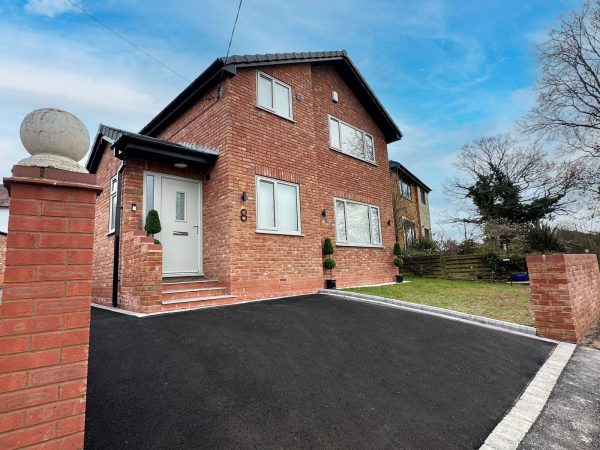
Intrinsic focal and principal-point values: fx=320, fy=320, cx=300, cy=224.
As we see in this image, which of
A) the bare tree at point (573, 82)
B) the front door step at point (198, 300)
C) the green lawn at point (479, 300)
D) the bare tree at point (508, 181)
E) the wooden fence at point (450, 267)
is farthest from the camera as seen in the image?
the bare tree at point (508, 181)

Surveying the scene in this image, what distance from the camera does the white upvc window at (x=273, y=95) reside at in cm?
867


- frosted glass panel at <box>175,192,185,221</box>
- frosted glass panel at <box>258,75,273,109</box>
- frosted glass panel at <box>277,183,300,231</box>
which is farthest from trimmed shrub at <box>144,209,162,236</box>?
frosted glass panel at <box>258,75,273,109</box>

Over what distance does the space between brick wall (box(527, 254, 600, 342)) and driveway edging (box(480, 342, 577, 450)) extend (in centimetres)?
88

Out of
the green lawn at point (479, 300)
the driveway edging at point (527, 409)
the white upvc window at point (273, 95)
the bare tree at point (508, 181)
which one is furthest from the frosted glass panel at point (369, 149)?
the bare tree at point (508, 181)

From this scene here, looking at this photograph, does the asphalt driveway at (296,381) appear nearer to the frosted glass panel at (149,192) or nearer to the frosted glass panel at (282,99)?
the frosted glass panel at (149,192)

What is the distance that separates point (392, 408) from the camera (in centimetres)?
283

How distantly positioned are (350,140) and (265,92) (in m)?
4.02

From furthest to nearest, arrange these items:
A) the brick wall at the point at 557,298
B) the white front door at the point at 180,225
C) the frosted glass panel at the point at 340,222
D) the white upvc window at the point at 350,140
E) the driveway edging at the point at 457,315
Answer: the white upvc window at the point at 350,140 < the frosted glass panel at the point at 340,222 < the white front door at the point at 180,225 < the driveway edging at the point at 457,315 < the brick wall at the point at 557,298

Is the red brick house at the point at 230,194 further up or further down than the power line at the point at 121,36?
further down

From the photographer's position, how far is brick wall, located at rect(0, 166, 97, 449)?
5.12 feet

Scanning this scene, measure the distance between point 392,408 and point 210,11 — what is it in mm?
10113

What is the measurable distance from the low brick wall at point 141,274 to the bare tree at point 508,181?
78.1ft

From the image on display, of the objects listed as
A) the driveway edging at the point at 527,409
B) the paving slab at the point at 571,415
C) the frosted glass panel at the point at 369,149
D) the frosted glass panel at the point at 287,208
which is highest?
the frosted glass panel at the point at 369,149

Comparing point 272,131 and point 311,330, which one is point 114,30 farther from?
point 311,330
